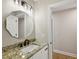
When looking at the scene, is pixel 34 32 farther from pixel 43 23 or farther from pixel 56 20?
pixel 56 20

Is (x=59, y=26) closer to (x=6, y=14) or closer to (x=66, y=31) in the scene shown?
(x=66, y=31)

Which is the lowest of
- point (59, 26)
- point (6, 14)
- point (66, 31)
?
point (66, 31)

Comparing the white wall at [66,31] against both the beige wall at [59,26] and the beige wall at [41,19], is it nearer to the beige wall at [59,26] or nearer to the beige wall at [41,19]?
the beige wall at [59,26]

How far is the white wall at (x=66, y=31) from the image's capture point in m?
3.93

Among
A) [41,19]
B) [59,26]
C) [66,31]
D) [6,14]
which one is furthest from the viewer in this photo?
[59,26]

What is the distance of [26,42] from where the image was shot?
246 cm

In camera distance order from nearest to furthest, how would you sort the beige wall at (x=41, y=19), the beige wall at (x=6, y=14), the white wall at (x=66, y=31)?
the beige wall at (x=6, y=14) → the beige wall at (x=41, y=19) → the white wall at (x=66, y=31)

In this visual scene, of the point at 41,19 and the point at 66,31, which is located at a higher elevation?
the point at 41,19

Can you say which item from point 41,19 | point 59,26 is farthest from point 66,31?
point 41,19

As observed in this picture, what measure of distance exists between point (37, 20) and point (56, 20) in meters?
1.66

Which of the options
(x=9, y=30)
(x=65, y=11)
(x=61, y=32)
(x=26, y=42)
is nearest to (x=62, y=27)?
(x=61, y=32)

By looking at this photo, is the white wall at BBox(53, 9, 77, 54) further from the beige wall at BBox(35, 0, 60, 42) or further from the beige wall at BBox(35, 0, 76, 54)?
the beige wall at BBox(35, 0, 60, 42)

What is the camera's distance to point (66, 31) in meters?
4.20

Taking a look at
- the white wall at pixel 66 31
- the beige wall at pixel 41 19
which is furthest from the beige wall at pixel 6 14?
the white wall at pixel 66 31
